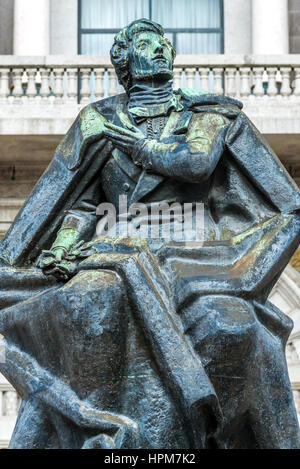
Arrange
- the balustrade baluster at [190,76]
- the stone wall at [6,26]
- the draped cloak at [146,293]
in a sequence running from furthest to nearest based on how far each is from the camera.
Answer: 1. the stone wall at [6,26]
2. the balustrade baluster at [190,76]
3. the draped cloak at [146,293]

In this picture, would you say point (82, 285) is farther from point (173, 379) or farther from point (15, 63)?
point (15, 63)

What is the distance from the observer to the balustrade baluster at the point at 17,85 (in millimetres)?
17234

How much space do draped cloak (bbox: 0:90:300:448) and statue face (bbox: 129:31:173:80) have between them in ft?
0.46

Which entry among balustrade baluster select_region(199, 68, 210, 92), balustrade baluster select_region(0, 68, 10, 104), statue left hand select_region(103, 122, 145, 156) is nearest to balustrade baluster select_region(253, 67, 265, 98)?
balustrade baluster select_region(199, 68, 210, 92)

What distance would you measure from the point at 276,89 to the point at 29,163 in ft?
8.49

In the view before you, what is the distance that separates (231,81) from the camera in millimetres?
17281

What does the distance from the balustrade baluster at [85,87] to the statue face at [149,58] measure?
33.8 ft

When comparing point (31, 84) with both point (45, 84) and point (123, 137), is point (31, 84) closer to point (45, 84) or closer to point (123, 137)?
point (45, 84)

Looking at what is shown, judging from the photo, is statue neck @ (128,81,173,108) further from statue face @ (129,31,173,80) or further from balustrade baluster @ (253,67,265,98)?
balustrade baluster @ (253,67,265,98)

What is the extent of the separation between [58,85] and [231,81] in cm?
173

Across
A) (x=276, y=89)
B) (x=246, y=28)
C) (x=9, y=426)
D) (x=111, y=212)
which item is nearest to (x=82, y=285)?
(x=111, y=212)

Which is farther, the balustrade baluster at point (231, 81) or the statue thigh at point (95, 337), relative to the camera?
the balustrade baluster at point (231, 81)

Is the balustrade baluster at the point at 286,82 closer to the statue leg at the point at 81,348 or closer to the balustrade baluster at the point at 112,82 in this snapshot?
the balustrade baluster at the point at 112,82

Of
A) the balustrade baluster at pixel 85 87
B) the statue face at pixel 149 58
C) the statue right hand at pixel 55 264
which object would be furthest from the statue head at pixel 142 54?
the balustrade baluster at pixel 85 87
